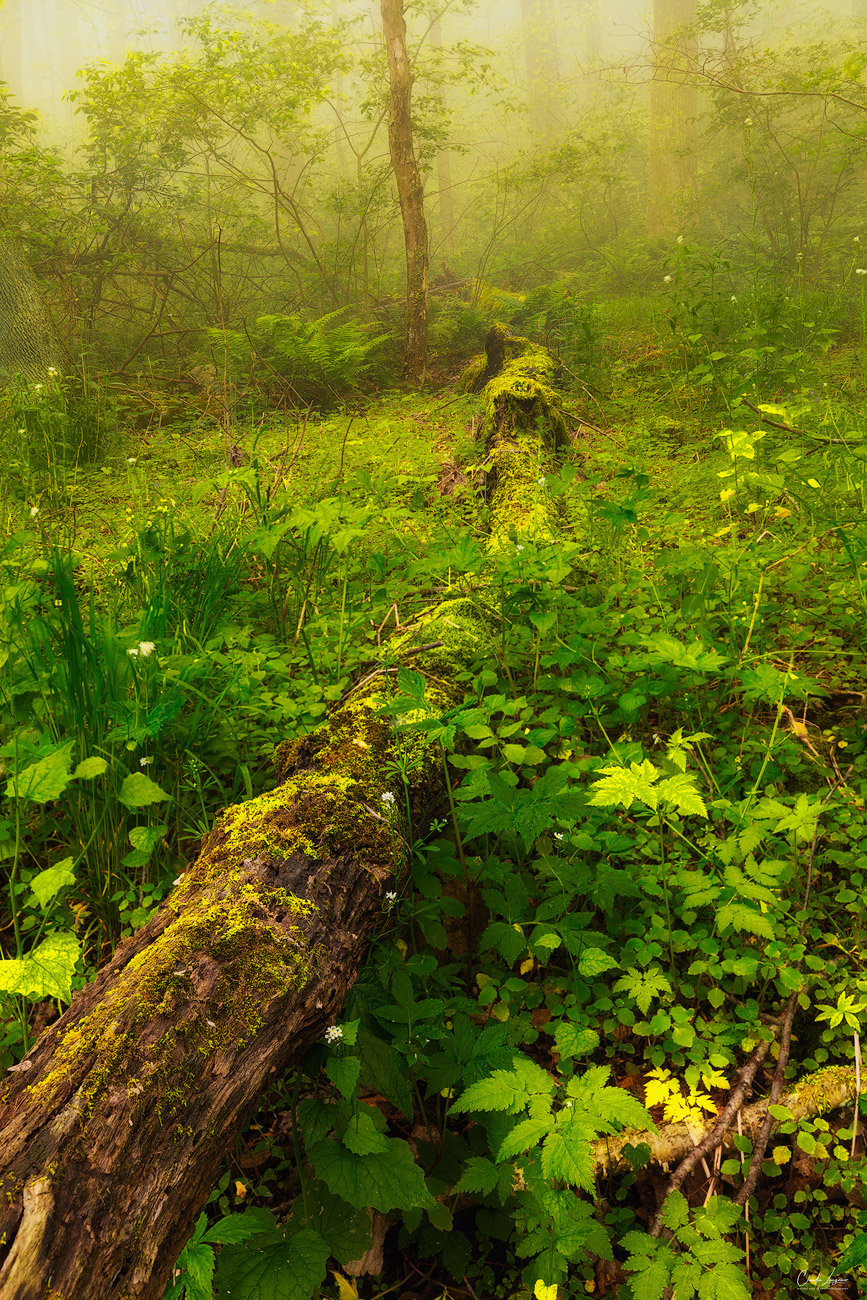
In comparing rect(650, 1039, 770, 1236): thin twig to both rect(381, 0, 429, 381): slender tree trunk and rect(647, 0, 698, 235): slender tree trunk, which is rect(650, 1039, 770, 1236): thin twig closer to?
rect(381, 0, 429, 381): slender tree trunk

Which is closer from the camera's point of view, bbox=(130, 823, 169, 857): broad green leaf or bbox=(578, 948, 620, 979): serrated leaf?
bbox=(578, 948, 620, 979): serrated leaf

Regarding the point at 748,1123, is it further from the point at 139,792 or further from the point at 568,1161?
the point at 139,792

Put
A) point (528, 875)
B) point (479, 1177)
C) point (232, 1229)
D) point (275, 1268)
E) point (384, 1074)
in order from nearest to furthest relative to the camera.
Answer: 1. point (232, 1229)
2. point (275, 1268)
3. point (479, 1177)
4. point (384, 1074)
5. point (528, 875)

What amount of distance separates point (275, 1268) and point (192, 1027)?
0.49 m

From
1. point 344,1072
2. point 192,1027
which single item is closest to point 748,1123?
point 344,1072

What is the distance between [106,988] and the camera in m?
1.34

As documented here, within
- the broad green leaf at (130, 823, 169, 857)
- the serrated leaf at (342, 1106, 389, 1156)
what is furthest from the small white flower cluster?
the serrated leaf at (342, 1106, 389, 1156)

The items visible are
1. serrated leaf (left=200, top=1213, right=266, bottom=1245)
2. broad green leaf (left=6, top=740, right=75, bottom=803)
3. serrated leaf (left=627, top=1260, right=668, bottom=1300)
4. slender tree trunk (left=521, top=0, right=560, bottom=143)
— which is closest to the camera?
serrated leaf (left=200, top=1213, right=266, bottom=1245)

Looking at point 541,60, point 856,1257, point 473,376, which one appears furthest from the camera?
point 541,60

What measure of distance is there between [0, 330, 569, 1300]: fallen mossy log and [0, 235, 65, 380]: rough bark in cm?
708

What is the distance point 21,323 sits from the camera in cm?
705

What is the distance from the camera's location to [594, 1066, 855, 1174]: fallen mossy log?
1.54 m

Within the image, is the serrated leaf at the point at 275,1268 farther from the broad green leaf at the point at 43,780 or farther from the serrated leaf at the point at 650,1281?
the broad green leaf at the point at 43,780

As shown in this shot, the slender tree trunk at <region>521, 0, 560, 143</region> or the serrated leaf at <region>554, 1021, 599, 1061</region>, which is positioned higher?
the slender tree trunk at <region>521, 0, 560, 143</region>
